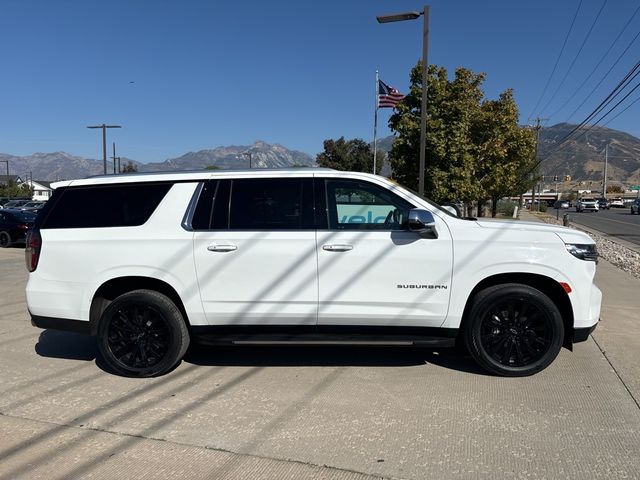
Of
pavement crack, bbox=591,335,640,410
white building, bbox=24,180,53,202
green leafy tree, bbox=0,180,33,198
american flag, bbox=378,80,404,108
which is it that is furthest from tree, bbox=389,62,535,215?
white building, bbox=24,180,53,202

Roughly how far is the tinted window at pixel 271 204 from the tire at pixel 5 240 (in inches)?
623

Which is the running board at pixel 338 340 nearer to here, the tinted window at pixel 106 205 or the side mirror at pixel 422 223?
the side mirror at pixel 422 223

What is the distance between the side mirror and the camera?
4.24m

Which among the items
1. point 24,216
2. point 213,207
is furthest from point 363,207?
point 24,216

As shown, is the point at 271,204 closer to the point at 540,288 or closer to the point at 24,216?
the point at 540,288

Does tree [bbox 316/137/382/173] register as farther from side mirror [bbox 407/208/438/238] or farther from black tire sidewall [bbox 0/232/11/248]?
side mirror [bbox 407/208/438/238]

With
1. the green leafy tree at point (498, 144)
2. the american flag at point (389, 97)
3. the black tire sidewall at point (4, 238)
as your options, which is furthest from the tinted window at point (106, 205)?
the green leafy tree at point (498, 144)

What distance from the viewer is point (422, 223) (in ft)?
14.0

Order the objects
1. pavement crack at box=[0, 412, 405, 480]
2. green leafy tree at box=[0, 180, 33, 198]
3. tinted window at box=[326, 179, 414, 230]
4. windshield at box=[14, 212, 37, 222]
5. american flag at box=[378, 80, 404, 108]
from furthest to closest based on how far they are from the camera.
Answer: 1. green leafy tree at box=[0, 180, 33, 198]
2. american flag at box=[378, 80, 404, 108]
3. windshield at box=[14, 212, 37, 222]
4. tinted window at box=[326, 179, 414, 230]
5. pavement crack at box=[0, 412, 405, 480]

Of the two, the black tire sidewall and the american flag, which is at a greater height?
the american flag

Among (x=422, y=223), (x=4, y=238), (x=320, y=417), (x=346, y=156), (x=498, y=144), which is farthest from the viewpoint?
(x=346, y=156)

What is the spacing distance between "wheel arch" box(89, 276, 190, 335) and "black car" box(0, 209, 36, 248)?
47.0 ft

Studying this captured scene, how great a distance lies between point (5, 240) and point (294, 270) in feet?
54.2

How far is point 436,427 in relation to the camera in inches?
146
